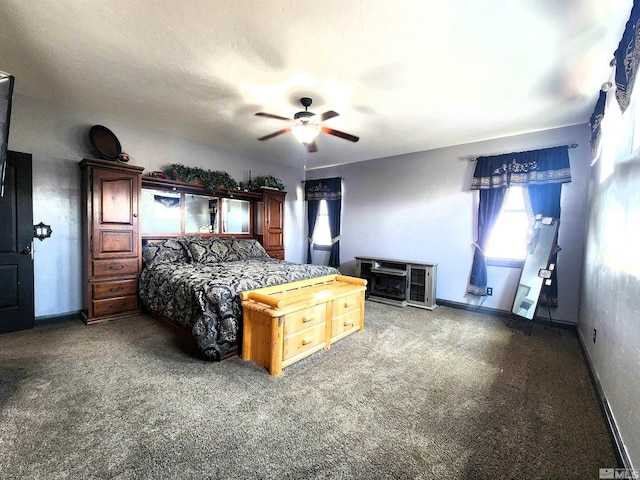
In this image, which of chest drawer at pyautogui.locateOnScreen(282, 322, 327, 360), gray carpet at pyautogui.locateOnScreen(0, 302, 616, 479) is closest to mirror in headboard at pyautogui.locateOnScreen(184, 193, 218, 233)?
gray carpet at pyautogui.locateOnScreen(0, 302, 616, 479)

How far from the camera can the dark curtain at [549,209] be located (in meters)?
3.60

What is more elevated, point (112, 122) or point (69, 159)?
point (112, 122)

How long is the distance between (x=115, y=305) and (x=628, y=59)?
5.10 m

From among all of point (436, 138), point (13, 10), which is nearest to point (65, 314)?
point (13, 10)

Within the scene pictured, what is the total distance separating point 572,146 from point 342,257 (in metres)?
3.91

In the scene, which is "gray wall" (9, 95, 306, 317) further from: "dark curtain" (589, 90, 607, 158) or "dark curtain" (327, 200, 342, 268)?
"dark curtain" (589, 90, 607, 158)

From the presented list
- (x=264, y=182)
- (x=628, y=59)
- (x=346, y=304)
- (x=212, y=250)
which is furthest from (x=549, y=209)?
(x=212, y=250)

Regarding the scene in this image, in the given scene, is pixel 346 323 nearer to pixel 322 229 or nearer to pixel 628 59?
pixel 628 59

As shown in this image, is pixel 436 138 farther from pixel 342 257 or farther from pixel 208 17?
pixel 208 17

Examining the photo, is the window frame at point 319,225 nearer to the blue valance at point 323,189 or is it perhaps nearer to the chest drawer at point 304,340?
the blue valance at point 323,189

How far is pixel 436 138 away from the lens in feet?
13.7

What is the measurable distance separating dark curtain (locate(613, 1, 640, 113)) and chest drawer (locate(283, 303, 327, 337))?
2.60 m

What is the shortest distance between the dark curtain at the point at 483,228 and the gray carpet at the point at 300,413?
4.36 feet

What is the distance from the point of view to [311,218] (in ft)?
20.9
